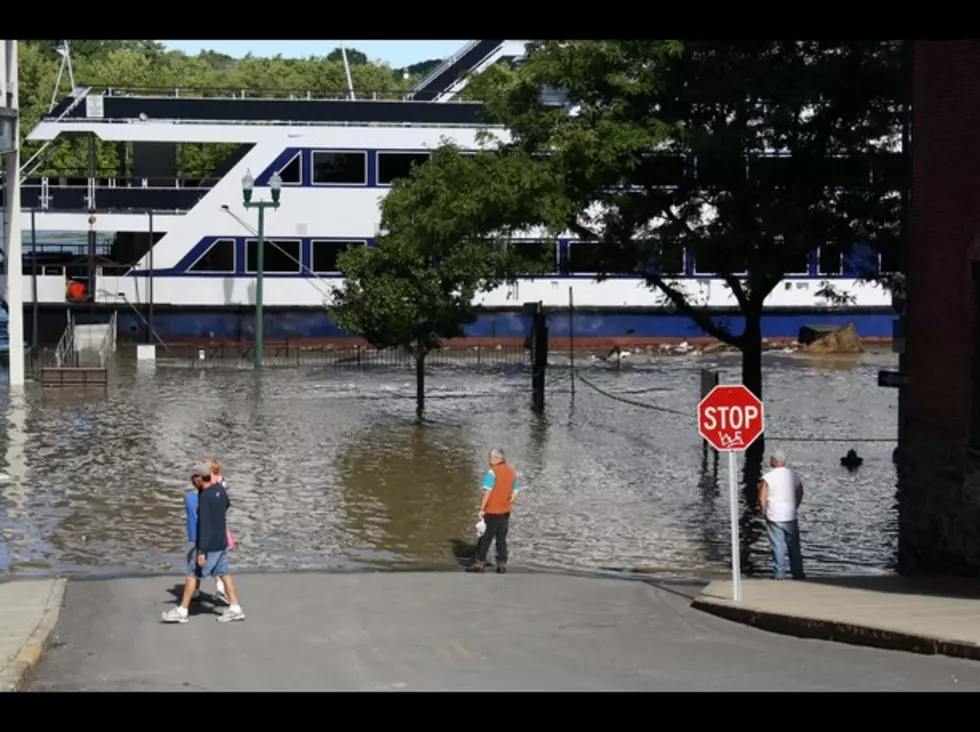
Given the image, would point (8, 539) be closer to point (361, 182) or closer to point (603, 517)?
point (603, 517)

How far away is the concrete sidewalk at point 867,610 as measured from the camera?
14.2 metres

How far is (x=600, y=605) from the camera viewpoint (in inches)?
671

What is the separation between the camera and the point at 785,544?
1833cm

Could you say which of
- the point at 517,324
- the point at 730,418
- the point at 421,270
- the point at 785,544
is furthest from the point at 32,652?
the point at 517,324

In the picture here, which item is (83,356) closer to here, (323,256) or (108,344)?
(108,344)

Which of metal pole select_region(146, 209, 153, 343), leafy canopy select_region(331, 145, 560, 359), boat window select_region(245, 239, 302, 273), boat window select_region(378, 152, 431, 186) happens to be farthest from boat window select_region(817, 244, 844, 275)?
metal pole select_region(146, 209, 153, 343)

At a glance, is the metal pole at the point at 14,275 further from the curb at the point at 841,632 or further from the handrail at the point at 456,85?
the curb at the point at 841,632

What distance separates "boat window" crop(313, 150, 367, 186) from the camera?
168ft

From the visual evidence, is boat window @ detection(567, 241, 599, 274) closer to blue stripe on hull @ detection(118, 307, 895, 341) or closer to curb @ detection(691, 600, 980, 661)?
curb @ detection(691, 600, 980, 661)

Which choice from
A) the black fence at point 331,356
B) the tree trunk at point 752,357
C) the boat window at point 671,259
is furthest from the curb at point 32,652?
the black fence at point 331,356

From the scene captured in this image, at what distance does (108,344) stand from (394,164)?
35.0 feet
